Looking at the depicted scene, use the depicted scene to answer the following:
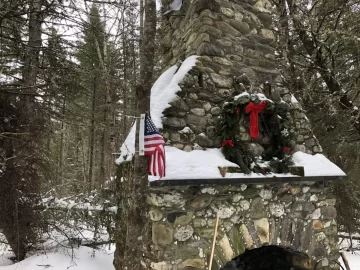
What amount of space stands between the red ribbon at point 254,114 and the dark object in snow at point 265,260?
2.18 metres

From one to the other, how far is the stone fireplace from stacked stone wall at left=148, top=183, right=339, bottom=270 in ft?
0.04

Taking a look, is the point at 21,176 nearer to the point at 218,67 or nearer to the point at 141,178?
the point at 141,178

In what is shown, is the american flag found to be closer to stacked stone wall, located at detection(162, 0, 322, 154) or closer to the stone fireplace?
the stone fireplace

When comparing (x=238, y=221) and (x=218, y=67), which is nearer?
(x=238, y=221)

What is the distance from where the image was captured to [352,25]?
632 centimetres

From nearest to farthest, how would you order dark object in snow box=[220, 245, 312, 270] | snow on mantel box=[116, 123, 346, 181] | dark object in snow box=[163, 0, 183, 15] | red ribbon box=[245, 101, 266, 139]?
snow on mantel box=[116, 123, 346, 181] → red ribbon box=[245, 101, 266, 139] → dark object in snow box=[163, 0, 183, 15] → dark object in snow box=[220, 245, 312, 270]

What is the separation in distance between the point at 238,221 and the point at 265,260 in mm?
2241

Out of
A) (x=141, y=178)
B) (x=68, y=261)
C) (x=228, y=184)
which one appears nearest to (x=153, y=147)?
(x=141, y=178)

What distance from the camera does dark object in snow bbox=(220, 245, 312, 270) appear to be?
5.09m

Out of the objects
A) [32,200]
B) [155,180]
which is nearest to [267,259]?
[155,180]

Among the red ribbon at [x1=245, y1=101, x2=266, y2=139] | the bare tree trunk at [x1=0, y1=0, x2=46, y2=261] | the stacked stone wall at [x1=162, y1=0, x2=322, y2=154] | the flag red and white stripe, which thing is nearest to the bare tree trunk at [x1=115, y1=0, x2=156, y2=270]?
the flag red and white stripe

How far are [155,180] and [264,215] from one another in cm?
169

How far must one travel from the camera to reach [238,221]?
3.89 meters

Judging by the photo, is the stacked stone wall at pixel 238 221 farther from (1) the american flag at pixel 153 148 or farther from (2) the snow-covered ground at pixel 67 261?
(2) the snow-covered ground at pixel 67 261
